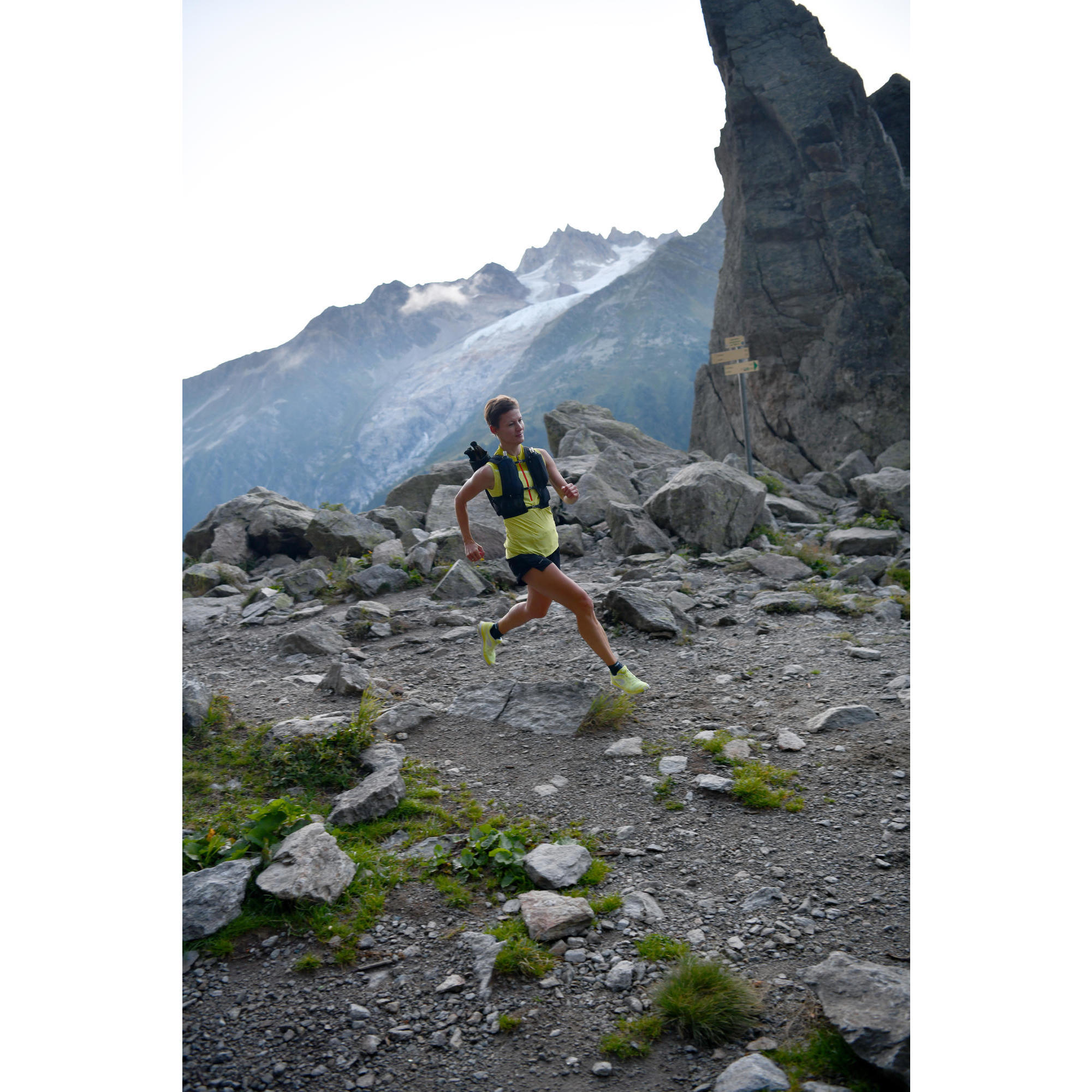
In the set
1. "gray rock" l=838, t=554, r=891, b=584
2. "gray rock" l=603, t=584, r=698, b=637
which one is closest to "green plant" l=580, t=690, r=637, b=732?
"gray rock" l=603, t=584, r=698, b=637

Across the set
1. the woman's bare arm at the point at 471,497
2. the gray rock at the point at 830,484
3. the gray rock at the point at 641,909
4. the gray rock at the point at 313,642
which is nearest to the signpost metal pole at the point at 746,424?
the gray rock at the point at 830,484

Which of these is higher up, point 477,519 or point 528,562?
point 477,519

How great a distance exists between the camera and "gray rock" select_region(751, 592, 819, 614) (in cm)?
732

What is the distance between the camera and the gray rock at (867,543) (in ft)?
32.6

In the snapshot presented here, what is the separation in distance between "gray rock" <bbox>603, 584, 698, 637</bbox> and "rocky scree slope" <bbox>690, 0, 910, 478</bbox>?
55.9 feet

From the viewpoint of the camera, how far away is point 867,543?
9938 mm

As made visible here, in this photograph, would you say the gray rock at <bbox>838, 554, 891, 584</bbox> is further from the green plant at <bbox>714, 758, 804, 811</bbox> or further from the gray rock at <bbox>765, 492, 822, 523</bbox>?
the green plant at <bbox>714, 758, 804, 811</bbox>

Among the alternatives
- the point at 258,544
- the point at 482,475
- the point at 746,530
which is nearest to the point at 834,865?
the point at 482,475

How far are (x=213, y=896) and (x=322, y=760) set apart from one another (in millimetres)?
1360

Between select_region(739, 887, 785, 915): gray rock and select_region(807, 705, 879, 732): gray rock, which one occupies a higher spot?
select_region(807, 705, 879, 732): gray rock

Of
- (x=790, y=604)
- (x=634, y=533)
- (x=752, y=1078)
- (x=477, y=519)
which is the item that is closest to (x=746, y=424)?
(x=634, y=533)

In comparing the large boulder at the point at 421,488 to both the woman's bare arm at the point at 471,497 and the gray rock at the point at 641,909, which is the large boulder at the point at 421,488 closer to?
the woman's bare arm at the point at 471,497

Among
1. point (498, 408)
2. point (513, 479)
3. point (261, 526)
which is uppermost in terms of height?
point (498, 408)

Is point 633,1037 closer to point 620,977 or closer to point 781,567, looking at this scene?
point 620,977
